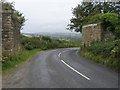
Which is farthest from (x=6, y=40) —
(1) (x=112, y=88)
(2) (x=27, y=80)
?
(1) (x=112, y=88)

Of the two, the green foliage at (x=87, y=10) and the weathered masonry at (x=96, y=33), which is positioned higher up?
the green foliage at (x=87, y=10)

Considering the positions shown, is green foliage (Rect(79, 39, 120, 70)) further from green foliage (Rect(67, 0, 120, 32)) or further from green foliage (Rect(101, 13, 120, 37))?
green foliage (Rect(67, 0, 120, 32))

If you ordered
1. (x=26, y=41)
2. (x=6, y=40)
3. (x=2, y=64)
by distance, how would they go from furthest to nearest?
1. (x=26, y=41)
2. (x=6, y=40)
3. (x=2, y=64)

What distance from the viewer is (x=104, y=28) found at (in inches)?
806

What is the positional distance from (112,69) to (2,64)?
7.78 metres

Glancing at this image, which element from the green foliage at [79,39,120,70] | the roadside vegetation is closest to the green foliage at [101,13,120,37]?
the roadside vegetation

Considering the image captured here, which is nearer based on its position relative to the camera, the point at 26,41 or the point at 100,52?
the point at 100,52

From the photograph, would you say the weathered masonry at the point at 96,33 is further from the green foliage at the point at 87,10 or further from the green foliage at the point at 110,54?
the green foliage at the point at 87,10

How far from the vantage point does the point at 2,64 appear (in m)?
13.2

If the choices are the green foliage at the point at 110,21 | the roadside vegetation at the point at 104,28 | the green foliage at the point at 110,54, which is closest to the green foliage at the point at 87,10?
the roadside vegetation at the point at 104,28

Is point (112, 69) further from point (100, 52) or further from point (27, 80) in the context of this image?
point (27, 80)

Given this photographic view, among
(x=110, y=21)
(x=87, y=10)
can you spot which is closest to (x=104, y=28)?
(x=110, y=21)

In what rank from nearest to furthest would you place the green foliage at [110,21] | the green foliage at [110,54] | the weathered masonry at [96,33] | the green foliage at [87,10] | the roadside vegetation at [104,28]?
the green foliage at [110,54], the roadside vegetation at [104,28], the green foliage at [110,21], the weathered masonry at [96,33], the green foliage at [87,10]

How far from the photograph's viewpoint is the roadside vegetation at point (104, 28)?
13.0 m
